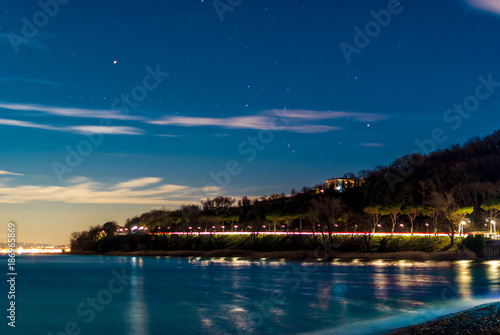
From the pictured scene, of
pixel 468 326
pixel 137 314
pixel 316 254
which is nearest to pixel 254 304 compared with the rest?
pixel 137 314

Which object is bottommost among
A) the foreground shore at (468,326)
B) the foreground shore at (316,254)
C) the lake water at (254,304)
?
the lake water at (254,304)

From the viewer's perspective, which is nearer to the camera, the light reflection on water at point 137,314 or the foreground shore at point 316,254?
the light reflection on water at point 137,314

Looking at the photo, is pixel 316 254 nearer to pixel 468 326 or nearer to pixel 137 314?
pixel 137 314

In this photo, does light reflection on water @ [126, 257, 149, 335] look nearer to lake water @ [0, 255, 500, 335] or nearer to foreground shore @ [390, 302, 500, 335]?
lake water @ [0, 255, 500, 335]

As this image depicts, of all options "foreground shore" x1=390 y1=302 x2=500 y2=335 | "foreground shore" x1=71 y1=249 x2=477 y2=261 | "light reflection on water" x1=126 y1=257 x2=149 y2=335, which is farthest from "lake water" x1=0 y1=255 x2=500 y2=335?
"foreground shore" x1=71 y1=249 x2=477 y2=261

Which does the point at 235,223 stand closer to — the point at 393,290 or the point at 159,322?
the point at 393,290

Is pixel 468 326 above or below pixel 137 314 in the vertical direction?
above

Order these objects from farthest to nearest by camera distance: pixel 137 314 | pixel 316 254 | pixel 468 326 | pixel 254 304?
1. pixel 316 254
2. pixel 254 304
3. pixel 137 314
4. pixel 468 326

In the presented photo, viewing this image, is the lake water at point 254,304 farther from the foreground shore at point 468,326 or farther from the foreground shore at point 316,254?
the foreground shore at point 316,254

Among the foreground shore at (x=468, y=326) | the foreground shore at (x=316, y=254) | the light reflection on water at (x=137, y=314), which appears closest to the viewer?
the foreground shore at (x=468, y=326)

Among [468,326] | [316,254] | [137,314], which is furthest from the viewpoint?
[316,254]

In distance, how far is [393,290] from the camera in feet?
143

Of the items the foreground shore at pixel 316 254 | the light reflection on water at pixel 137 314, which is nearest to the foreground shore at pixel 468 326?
the light reflection on water at pixel 137 314

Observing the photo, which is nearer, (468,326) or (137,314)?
(468,326)
